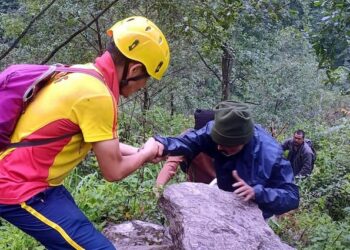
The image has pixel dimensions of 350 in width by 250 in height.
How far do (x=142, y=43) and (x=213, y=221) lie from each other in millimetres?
1277

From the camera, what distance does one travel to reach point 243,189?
3514mm

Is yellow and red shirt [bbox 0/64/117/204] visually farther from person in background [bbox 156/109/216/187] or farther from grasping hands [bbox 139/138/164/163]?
person in background [bbox 156/109/216/187]

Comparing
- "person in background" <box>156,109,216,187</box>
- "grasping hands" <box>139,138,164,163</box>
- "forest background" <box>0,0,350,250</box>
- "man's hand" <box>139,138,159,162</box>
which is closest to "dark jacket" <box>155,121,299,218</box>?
"grasping hands" <box>139,138,164,163</box>

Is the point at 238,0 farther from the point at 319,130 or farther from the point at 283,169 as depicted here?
the point at 319,130

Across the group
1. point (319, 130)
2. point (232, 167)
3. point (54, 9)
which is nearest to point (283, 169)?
point (232, 167)

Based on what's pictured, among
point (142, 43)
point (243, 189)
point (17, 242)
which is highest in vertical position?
point (142, 43)

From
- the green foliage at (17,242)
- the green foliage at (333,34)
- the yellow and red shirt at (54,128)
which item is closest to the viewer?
the yellow and red shirt at (54,128)

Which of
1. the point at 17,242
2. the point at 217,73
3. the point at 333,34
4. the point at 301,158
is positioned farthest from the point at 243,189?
the point at 217,73

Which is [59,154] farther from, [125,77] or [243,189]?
[243,189]

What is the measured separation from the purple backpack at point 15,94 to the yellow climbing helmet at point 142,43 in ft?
0.82

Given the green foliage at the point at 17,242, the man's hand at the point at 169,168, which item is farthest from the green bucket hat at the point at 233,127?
the green foliage at the point at 17,242

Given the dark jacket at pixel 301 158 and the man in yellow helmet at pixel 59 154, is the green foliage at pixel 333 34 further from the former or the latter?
the dark jacket at pixel 301 158

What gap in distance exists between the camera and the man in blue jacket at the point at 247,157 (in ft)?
11.3

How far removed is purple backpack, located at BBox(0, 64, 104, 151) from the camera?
2553 millimetres
